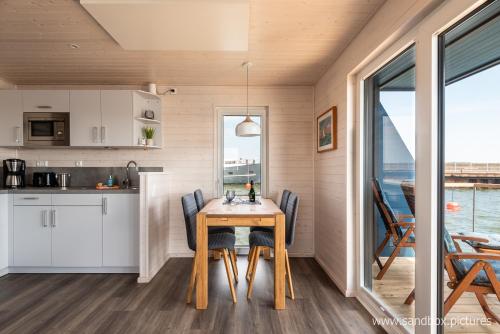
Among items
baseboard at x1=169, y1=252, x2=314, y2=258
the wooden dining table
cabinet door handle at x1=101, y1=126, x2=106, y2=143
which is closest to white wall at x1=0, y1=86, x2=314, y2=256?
baseboard at x1=169, y1=252, x2=314, y2=258

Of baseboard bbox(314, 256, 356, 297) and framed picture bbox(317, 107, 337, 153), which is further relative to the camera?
framed picture bbox(317, 107, 337, 153)

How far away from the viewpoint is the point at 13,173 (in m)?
3.78

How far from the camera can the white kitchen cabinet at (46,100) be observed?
3.73m

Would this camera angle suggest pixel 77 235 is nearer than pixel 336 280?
No

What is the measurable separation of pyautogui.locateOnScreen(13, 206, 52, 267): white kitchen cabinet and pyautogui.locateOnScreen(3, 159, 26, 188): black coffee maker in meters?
0.48

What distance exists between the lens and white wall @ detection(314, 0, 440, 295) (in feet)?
6.66

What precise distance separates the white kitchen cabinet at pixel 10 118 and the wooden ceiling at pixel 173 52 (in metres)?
0.30

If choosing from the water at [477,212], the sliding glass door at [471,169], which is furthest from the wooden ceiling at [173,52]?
the water at [477,212]

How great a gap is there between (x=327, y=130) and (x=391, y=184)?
4.27ft

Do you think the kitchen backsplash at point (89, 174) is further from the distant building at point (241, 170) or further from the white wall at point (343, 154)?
the white wall at point (343, 154)

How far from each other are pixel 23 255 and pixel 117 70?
2528 mm

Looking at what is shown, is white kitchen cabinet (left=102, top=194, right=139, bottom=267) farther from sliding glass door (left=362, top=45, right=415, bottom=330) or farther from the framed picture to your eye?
sliding glass door (left=362, top=45, right=415, bottom=330)

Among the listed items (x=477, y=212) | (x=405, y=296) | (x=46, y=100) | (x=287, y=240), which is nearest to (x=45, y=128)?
(x=46, y=100)

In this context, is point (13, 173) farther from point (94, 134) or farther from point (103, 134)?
point (103, 134)
